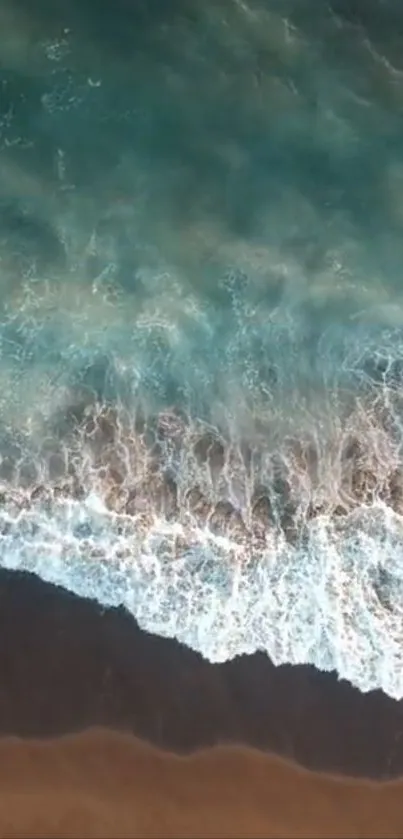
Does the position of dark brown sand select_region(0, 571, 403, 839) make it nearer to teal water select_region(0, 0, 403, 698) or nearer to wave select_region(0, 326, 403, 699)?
wave select_region(0, 326, 403, 699)

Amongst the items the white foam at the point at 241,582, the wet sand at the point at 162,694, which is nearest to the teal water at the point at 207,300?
the white foam at the point at 241,582

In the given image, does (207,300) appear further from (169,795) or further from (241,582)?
(169,795)

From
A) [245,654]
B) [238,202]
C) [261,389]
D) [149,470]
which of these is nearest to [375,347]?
[261,389]

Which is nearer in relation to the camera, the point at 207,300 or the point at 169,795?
the point at 169,795

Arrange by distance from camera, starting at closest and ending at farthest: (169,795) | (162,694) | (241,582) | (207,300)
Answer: (169,795) → (162,694) → (241,582) → (207,300)

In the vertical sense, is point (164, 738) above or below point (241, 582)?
below

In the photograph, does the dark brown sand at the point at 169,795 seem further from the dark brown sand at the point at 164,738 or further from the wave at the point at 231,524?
the wave at the point at 231,524

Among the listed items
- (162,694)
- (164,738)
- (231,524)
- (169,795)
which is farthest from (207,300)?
(169,795)

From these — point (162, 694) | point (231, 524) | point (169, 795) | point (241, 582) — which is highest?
point (231, 524)

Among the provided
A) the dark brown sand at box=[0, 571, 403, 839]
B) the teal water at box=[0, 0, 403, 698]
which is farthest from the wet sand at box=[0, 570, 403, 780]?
the teal water at box=[0, 0, 403, 698]
